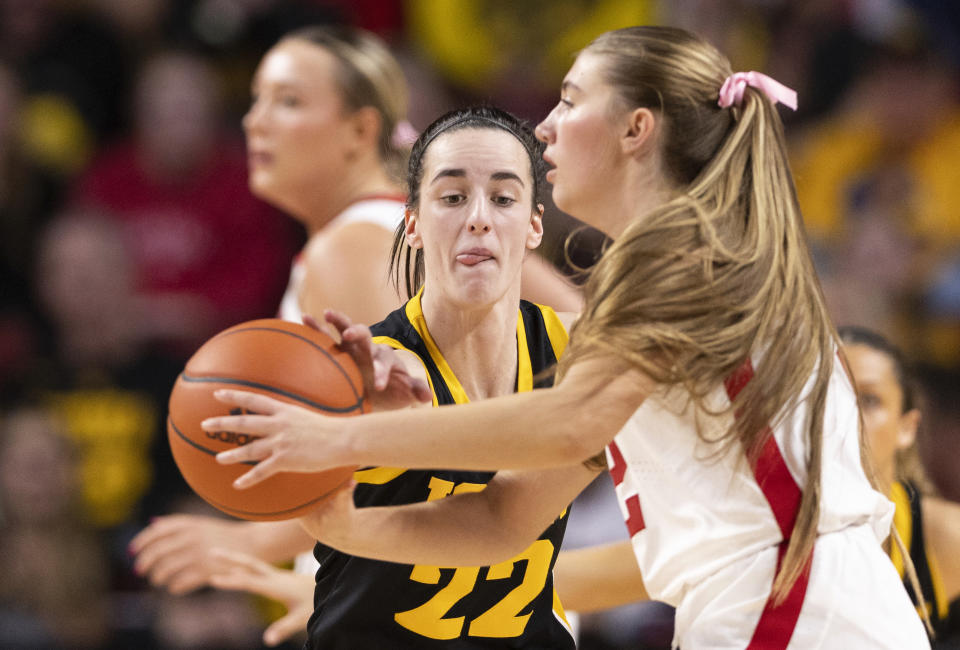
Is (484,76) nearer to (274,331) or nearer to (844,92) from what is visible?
(844,92)

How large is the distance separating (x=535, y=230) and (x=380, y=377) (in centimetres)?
63

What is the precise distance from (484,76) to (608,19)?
0.87 metres

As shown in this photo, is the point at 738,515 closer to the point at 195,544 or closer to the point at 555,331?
the point at 555,331

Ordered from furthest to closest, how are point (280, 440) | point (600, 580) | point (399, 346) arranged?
point (600, 580) < point (399, 346) < point (280, 440)

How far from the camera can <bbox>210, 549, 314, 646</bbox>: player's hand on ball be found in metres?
3.52

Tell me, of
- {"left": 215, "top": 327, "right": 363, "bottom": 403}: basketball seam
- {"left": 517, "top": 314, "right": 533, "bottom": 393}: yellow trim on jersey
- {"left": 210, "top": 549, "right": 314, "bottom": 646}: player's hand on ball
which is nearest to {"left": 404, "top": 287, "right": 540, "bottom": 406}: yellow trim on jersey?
{"left": 517, "top": 314, "right": 533, "bottom": 393}: yellow trim on jersey

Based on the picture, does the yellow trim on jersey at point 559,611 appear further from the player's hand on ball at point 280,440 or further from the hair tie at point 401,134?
the hair tie at point 401,134

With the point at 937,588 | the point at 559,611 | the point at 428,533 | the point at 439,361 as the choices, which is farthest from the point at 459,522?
the point at 937,588

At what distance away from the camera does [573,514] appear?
5.93m

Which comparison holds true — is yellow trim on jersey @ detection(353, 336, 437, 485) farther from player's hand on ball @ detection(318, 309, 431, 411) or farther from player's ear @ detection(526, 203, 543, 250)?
player's ear @ detection(526, 203, 543, 250)

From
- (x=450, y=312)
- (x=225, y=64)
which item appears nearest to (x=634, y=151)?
(x=450, y=312)

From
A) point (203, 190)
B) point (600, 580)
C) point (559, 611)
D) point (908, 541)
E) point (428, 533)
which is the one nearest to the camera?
point (428, 533)

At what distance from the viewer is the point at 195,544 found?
11.8 feet

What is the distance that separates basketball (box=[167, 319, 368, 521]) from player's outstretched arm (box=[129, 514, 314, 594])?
1.06 metres
